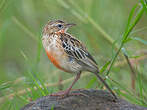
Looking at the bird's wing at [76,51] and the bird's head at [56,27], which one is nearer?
the bird's wing at [76,51]

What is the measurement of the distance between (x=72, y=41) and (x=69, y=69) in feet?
1.59

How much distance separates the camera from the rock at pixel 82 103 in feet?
18.5

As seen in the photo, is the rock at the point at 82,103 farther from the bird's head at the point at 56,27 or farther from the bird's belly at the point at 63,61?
the bird's head at the point at 56,27

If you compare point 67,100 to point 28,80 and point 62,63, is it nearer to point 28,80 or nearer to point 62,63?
point 62,63

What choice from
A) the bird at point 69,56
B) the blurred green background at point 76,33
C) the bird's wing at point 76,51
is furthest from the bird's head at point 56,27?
the blurred green background at point 76,33

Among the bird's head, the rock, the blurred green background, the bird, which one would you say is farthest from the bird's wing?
the blurred green background

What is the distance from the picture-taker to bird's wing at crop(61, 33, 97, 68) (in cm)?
636

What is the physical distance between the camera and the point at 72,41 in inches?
256

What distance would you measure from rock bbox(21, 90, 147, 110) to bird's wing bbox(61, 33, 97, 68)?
53 cm

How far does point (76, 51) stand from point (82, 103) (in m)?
1.00

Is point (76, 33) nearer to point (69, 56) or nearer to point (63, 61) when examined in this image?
point (69, 56)

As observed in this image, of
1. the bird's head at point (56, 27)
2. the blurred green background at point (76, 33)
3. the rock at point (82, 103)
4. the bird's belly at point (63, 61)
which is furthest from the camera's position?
the blurred green background at point (76, 33)

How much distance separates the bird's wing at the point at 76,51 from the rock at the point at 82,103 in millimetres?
526

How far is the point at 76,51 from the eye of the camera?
6.42 meters
